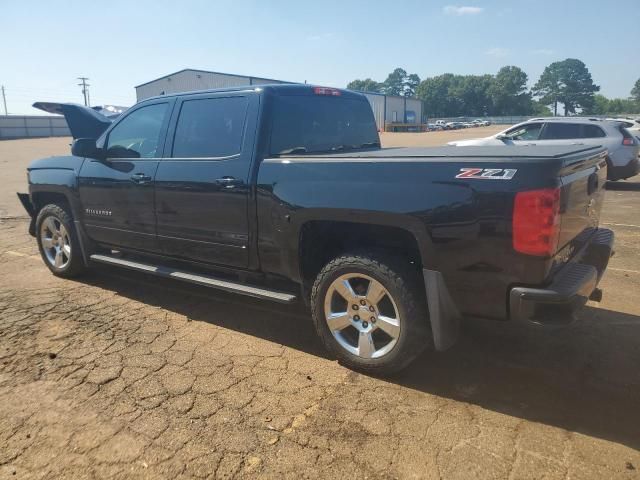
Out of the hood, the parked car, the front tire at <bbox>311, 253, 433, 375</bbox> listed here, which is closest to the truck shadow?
the front tire at <bbox>311, 253, 433, 375</bbox>

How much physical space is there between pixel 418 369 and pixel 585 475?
48.8 inches

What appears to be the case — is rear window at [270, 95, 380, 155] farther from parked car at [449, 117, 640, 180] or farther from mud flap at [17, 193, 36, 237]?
parked car at [449, 117, 640, 180]

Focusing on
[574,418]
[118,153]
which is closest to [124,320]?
[118,153]

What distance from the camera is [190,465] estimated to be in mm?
2438

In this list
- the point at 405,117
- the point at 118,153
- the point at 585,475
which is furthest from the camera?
the point at 405,117

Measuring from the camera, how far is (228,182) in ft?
12.1

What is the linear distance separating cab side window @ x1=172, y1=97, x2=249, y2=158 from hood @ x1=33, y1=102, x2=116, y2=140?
393 cm

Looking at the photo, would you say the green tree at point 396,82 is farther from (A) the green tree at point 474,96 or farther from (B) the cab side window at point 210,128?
(B) the cab side window at point 210,128

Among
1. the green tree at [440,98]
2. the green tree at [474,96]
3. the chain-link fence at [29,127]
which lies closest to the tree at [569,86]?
the green tree at [474,96]

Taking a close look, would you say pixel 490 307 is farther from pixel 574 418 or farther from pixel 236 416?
pixel 236 416

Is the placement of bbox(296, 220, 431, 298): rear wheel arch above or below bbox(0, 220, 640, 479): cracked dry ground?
above

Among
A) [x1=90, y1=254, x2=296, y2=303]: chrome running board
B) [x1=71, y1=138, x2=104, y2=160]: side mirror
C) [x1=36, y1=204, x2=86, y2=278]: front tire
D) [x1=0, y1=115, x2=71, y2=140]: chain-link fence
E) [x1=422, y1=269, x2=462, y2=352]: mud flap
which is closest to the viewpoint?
[x1=422, y1=269, x2=462, y2=352]: mud flap

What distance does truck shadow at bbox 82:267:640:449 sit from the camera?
9.21ft

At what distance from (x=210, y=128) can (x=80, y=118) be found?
441cm
